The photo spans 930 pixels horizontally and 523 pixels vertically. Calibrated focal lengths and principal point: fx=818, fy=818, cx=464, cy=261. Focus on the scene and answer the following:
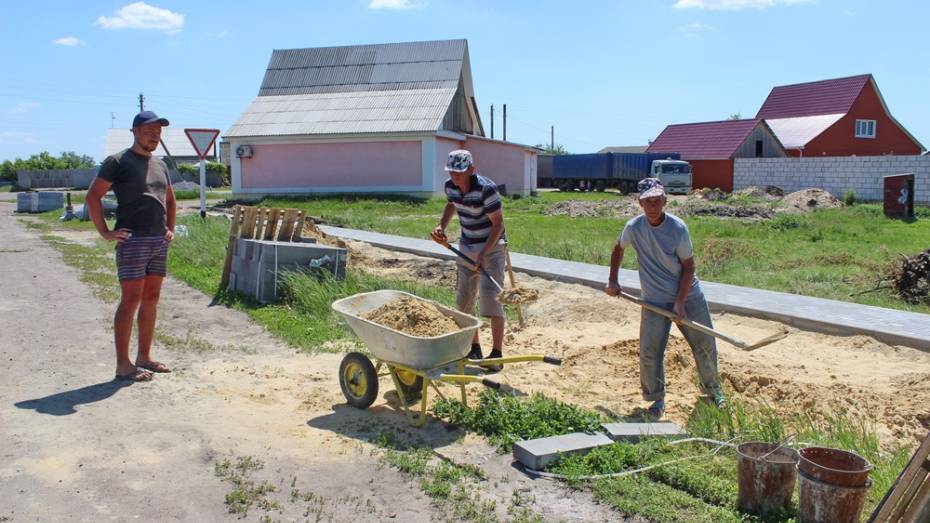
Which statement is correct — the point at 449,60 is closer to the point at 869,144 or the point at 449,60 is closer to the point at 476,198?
the point at 869,144

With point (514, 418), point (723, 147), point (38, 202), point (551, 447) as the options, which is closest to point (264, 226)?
point (514, 418)

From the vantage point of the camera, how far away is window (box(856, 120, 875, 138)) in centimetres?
4475

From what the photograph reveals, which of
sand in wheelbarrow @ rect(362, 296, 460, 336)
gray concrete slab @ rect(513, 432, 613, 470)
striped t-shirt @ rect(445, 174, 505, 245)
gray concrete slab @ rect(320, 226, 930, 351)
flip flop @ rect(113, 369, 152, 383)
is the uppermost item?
striped t-shirt @ rect(445, 174, 505, 245)

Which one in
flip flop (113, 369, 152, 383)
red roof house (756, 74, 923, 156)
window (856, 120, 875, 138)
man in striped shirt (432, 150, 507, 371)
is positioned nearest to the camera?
flip flop (113, 369, 152, 383)

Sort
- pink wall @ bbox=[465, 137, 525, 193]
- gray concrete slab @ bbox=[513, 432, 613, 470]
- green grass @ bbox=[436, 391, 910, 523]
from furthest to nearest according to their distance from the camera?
pink wall @ bbox=[465, 137, 525, 193] → gray concrete slab @ bbox=[513, 432, 613, 470] → green grass @ bbox=[436, 391, 910, 523]

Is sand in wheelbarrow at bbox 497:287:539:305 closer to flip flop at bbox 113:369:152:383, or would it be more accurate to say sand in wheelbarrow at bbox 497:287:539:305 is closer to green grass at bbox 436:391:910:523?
green grass at bbox 436:391:910:523

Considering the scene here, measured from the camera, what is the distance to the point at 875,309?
27.8 ft

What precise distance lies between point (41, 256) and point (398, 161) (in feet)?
64.9

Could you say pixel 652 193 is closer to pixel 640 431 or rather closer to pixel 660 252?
pixel 660 252

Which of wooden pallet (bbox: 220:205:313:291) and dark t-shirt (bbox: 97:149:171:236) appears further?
wooden pallet (bbox: 220:205:313:291)

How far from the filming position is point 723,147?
4272cm

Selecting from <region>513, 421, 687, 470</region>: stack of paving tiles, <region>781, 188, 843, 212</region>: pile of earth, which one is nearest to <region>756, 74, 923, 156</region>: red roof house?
<region>781, 188, 843, 212</region>: pile of earth

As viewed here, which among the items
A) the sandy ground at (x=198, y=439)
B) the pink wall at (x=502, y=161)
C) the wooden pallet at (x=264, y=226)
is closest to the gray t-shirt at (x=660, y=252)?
the sandy ground at (x=198, y=439)

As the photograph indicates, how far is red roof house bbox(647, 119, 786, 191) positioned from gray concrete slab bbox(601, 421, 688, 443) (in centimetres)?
3861
